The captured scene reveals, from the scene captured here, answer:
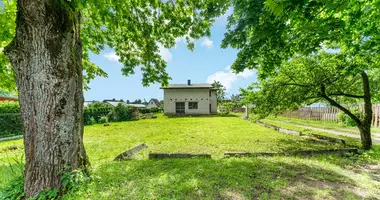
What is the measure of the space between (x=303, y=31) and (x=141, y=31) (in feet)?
16.8

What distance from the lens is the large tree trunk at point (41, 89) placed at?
2938 mm

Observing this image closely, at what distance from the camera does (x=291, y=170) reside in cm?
417

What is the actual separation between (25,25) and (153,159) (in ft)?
13.3

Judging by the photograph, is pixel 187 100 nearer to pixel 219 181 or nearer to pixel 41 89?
pixel 219 181

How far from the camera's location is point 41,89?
295cm

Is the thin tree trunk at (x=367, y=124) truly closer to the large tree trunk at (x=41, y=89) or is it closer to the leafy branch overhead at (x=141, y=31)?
the leafy branch overhead at (x=141, y=31)

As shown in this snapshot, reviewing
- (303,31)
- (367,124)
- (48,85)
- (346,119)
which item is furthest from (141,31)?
(346,119)

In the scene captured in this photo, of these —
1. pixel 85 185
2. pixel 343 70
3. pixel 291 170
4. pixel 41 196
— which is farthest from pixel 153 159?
pixel 343 70

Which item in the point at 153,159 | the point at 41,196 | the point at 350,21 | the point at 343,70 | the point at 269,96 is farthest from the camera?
the point at 269,96

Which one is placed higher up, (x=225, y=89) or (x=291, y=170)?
(x=225, y=89)

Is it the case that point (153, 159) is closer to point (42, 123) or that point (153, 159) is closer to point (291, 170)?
point (42, 123)

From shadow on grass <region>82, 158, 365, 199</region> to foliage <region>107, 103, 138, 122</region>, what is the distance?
57.7 feet

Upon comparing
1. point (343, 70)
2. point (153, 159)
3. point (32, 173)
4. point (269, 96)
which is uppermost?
point (343, 70)

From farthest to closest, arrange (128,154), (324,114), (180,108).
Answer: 1. (180,108)
2. (324,114)
3. (128,154)
